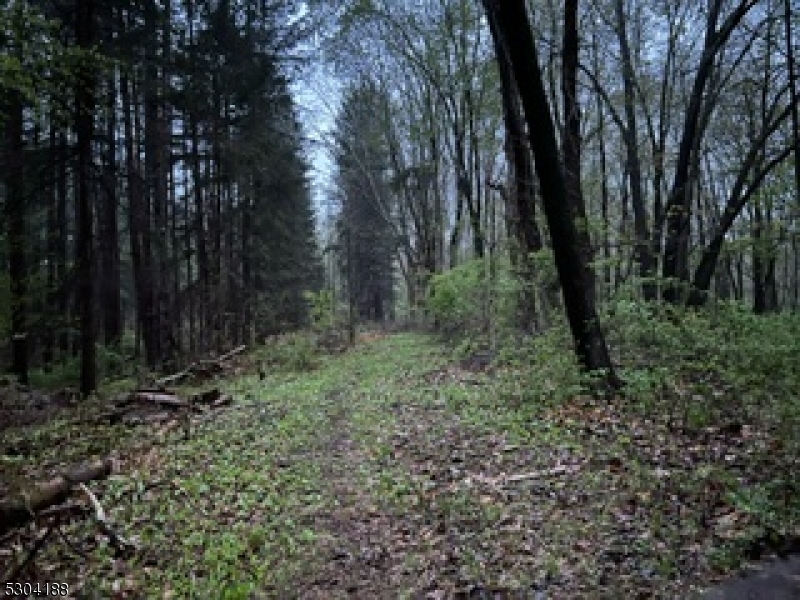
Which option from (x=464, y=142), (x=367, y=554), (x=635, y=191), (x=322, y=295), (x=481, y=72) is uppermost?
(x=481, y=72)

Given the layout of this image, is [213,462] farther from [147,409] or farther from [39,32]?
[39,32]

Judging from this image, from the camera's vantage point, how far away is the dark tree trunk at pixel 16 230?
10836 millimetres

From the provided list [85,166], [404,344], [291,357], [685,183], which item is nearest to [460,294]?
[404,344]

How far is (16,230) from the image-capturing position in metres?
12.5

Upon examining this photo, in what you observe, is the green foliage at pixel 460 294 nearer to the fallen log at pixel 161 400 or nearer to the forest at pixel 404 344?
the forest at pixel 404 344

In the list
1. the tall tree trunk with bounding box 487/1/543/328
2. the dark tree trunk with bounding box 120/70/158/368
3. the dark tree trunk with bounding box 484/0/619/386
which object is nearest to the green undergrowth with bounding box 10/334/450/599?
the dark tree trunk with bounding box 484/0/619/386

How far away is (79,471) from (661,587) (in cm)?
602

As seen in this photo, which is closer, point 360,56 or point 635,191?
point 635,191

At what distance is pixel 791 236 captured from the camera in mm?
11688

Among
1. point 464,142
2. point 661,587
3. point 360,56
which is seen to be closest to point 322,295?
point 464,142

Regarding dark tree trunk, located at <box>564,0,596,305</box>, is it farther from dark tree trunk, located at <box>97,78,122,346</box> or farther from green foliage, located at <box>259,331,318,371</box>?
dark tree trunk, located at <box>97,78,122,346</box>

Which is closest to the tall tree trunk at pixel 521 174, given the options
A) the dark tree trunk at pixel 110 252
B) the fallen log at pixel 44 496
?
the fallen log at pixel 44 496

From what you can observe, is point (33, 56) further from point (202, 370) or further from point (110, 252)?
point (110, 252)

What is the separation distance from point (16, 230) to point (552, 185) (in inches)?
506
